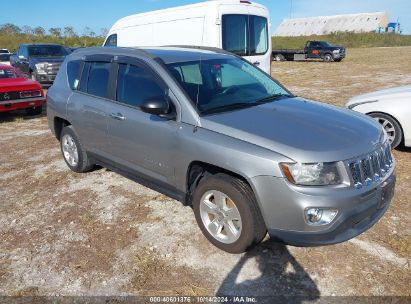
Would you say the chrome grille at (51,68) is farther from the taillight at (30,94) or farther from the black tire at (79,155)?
the black tire at (79,155)

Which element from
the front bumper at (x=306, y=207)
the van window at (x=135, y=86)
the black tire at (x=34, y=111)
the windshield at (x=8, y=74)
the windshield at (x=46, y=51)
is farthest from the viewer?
the windshield at (x=46, y=51)

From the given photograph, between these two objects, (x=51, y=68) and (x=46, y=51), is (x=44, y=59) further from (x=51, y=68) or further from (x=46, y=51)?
(x=46, y=51)

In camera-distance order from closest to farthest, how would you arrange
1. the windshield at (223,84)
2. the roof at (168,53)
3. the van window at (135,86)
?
the windshield at (223,84) < the van window at (135,86) < the roof at (168,53)

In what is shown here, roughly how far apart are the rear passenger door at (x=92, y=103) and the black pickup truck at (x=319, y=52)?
81.7ft

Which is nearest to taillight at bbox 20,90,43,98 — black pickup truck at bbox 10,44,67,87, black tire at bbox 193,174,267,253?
black pickup truck at bbox 10,44,67,87

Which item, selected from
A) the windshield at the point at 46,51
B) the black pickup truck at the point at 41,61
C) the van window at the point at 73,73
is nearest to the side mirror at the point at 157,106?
the van window at the point at 73,73

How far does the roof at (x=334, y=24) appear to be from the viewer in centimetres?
7150

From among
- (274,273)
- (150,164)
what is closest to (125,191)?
(150,164)

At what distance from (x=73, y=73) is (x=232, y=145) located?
3081 millimetres

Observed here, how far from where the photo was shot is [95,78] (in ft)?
15.1

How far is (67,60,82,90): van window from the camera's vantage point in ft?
16.1

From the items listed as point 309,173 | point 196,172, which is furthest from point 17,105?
point 309,173

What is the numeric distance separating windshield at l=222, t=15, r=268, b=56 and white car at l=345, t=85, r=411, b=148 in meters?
3.16

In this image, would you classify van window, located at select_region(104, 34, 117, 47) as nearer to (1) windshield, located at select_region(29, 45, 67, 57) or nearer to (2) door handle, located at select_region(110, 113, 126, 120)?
(1) windshield, located at select_region(29, 45, 67, 57)
